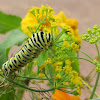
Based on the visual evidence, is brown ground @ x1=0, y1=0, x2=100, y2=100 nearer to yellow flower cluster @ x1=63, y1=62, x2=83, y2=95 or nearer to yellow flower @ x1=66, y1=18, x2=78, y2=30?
yellow flower @ x1=66, y1=18, x2=78, y2=30

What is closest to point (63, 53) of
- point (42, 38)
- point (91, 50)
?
point (42, 38)

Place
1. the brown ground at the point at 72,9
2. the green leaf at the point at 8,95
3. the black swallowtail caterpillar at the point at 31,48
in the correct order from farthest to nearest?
the brown ground at the point at 72,9 → the green leaf at the point at 8,95 → the black swallowtail caterpillar at the point at 31,48

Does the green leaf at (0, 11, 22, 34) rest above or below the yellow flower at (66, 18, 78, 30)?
below

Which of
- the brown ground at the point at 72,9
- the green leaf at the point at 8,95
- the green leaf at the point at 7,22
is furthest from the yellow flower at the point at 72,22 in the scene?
the brown ground at the point at 72,9

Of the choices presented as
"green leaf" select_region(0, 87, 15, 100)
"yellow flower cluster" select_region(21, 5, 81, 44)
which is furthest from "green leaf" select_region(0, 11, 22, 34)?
"green leaf" select_region(0, 87, 15, 100)

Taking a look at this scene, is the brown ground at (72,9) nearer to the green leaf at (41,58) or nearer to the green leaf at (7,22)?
the green leaf at (7,22)

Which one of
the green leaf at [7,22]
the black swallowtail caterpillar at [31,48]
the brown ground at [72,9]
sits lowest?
→ the black swallowtail caterpillar at [31,48]

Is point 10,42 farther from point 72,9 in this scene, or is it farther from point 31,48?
point 72,9
